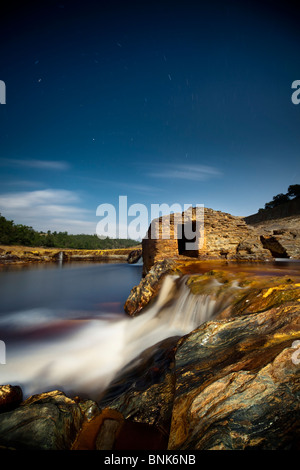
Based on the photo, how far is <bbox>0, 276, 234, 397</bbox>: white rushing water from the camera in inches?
136

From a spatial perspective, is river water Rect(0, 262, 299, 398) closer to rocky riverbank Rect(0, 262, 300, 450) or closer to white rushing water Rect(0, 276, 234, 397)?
white rushing water Rect(0, 276, 234, 397)

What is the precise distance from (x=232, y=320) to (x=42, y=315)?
24.1ft

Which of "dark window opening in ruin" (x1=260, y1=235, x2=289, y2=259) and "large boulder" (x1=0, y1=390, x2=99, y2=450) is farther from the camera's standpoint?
"dark window opening in ruin" (x1=260, y1=235, x2=289, y2=259)

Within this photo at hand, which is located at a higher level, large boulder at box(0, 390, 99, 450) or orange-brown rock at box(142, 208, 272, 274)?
orange-brown rock at box(142, 208, 272, 274)

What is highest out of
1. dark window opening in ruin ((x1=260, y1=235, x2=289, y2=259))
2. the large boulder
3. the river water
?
dark window opening in ruin ((x1=260, y1=235, x2=289, y2=259))

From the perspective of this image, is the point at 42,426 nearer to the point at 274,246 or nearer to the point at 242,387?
the point at 242,387

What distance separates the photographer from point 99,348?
450cm

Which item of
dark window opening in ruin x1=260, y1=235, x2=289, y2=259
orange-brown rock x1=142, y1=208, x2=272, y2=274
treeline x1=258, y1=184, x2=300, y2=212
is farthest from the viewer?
treeline x1=258, y1=184, x2=300, y2=212

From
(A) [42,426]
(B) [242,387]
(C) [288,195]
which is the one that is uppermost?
(C) [288,195]

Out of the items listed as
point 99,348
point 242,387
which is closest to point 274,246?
point 99,348

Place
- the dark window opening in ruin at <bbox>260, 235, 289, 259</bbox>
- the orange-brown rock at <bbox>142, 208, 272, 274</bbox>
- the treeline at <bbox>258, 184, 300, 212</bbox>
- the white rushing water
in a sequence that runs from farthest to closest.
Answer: the treeline at <bbox>258, 184, 300, 212</bbox>
the dark window opening in ruin at <bbox>260, 235, 289, 259</bbox>
the orange-brown rock at <bbox>142, 208, 272, 274</bbox>
the white rushing water

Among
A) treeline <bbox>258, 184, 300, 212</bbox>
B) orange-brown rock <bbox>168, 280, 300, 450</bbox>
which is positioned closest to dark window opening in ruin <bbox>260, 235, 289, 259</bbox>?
orange-brown rock <bbox>168, 280, 300, 450</bbox>

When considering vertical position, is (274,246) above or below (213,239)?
below

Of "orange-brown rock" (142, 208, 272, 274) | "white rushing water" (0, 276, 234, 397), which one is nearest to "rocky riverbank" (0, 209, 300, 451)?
"white rushing water" (0, 276, 234, 397)
